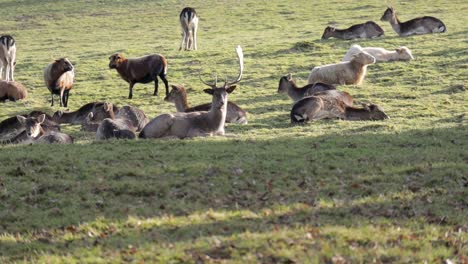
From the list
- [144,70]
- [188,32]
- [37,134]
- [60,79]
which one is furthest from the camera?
[188,32]

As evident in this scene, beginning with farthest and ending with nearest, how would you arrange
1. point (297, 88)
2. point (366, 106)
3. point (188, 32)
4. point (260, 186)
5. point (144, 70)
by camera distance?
1. point (188, 32)
2. point (144, 70)
3. point (297, 88)
4. point (366, 106)
5. point (260, 186)

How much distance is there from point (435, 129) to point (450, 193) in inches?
172

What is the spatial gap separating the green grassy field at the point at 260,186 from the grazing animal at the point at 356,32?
8.51 meters

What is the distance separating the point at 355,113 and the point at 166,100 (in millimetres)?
4665

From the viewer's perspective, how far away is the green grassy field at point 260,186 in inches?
299

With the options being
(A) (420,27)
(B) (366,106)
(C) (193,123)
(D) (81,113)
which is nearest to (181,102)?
(D) (81,113)

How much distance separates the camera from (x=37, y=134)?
14.6 m

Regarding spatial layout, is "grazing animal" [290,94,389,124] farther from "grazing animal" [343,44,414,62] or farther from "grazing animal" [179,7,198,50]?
"grazing animal" [179,7,198,50]

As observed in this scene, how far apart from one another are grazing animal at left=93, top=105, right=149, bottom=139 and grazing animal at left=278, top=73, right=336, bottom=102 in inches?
158

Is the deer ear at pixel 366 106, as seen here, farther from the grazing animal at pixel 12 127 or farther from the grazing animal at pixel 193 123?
the grazing animal at pixel 12 127

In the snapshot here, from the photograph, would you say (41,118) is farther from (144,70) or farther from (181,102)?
(144,70)

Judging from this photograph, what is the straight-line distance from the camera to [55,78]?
19.5 meters

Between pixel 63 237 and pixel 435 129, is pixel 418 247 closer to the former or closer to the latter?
pixel 63 237

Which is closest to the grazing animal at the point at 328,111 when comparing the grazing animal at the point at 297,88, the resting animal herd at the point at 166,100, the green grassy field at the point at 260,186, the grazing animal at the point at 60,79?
the resting animal herd at the point at 166,100
